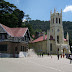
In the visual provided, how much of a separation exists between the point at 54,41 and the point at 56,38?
5.03ft

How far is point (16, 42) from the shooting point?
34.8m

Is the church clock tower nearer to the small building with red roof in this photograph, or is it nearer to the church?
the church

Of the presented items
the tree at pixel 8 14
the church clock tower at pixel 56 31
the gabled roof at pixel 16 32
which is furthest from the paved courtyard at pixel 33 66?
the church clock tower at pixel 56 31

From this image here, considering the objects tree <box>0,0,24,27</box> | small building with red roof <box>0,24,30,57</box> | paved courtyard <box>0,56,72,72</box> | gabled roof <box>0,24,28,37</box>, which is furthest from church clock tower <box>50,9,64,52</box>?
paved courtyard <box>0,56,72,72</box>

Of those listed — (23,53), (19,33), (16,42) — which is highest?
(19,33)

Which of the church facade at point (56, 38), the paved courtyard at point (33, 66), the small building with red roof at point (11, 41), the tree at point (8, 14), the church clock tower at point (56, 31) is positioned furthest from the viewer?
the church clock tower at point (56, 31)

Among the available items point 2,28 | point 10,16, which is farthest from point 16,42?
point 10,16

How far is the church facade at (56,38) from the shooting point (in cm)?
5809

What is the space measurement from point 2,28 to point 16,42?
15.5 ft

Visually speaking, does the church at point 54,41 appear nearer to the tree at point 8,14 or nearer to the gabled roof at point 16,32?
the tree at point 8,14

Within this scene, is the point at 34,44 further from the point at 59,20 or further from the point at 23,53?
the point at 23,53

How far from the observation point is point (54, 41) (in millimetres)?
59688

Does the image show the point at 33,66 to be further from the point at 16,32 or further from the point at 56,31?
Result: the point at 56,31

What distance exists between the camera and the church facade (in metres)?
58.1
